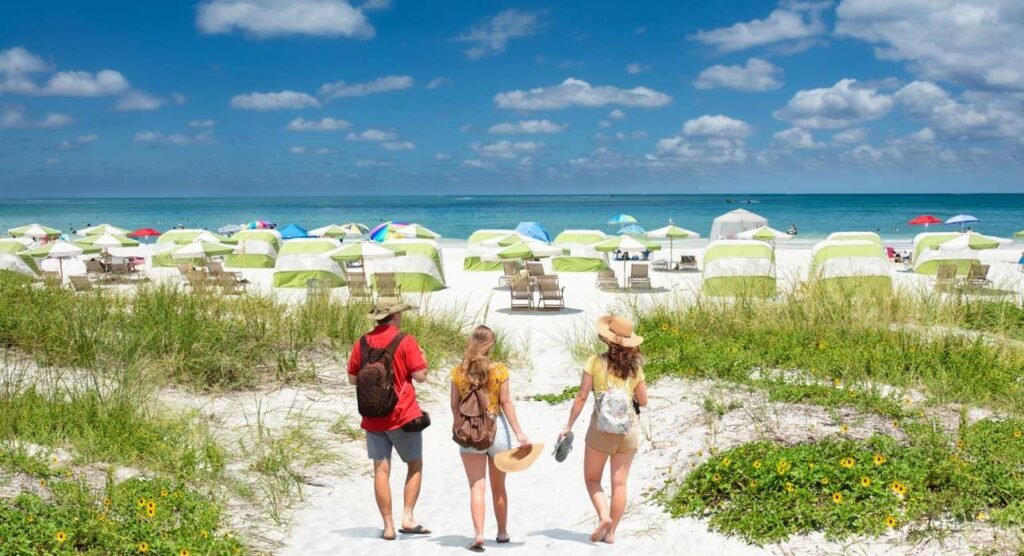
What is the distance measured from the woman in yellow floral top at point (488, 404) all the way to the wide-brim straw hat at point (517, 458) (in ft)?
0.09

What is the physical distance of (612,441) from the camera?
427 centimetres

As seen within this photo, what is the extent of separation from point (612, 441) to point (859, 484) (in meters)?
1.44

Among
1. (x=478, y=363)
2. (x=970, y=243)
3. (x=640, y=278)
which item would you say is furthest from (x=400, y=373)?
(x=970, y=243)

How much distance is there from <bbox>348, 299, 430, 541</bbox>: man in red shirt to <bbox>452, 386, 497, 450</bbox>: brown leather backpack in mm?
313

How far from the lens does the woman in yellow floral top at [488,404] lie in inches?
163

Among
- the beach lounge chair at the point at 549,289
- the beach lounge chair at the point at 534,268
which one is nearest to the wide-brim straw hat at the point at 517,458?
the beach lounge chair at the point at 549,289

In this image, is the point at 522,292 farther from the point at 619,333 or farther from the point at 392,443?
the point at 619,333

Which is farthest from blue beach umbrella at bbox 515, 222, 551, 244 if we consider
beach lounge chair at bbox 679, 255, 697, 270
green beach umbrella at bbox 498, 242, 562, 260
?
green beach umbrella at bbox 498, 242, 562, 260

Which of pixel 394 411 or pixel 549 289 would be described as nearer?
pixel 394 411

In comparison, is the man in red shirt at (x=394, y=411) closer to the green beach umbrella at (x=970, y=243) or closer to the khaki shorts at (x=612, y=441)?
the khaki shorts at (x=612, y=441)

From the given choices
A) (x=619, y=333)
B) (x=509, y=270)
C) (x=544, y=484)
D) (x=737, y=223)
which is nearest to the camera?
(x=619, y=333)

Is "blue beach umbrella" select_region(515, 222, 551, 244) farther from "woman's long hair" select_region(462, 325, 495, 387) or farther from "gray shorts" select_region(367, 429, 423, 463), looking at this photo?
"woman's long hair" select_region(462, 325, 495, 387)

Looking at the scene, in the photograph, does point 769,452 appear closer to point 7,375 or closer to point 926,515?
point 926,515

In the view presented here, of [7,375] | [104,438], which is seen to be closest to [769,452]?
[104,438]
